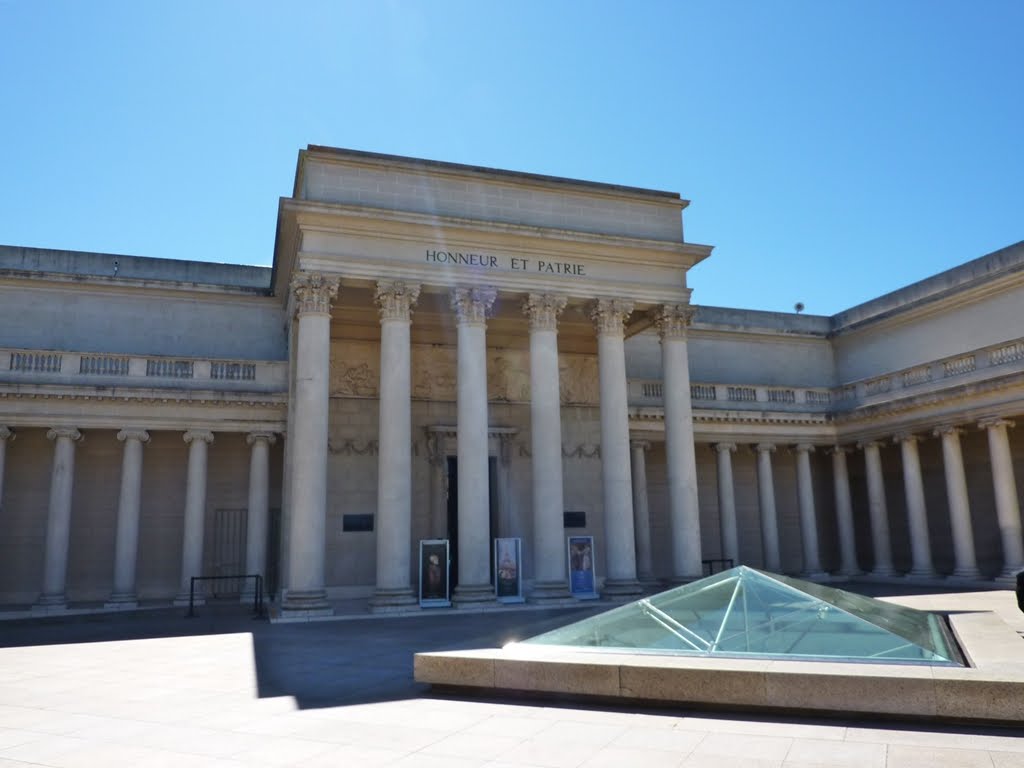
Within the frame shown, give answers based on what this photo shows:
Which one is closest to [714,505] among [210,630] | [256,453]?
[256,453]

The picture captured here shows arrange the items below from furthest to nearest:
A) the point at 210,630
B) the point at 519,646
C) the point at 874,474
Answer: the point at 874,474
the point at 210,630
the point at 519,646

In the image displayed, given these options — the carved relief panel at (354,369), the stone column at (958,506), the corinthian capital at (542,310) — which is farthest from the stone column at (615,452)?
the stone column at (958,506)

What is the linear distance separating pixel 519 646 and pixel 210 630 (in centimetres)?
1183

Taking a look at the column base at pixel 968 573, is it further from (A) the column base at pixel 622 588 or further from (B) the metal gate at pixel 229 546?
(B) the metal gate at pixel 229 546

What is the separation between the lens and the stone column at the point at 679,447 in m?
26.6

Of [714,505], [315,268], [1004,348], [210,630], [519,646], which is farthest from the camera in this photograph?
[714,505]

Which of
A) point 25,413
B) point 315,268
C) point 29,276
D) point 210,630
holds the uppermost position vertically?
point 29,276

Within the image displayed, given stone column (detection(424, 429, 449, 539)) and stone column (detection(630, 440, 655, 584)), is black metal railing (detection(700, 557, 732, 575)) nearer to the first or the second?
stone column (detection(630, 440, 655, 584))

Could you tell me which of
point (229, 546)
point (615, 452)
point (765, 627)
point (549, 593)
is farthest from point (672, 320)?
point (229, 546)

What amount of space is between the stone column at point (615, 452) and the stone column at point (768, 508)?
10067mm

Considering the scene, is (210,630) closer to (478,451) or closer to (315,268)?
(478,451)

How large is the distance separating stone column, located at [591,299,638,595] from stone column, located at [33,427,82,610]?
18272 millimetres

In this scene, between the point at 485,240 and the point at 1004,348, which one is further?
the point at 1004,348

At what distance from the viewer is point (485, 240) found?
25547 mm
